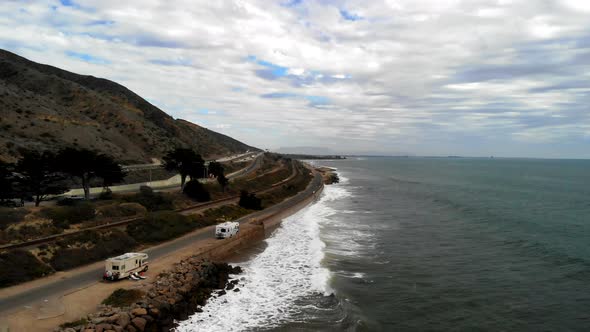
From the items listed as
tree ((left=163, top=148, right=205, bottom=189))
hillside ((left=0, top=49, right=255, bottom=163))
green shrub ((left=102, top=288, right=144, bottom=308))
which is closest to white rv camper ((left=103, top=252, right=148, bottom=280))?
green shrub ((left=102, top=288, right=144, bottom=308))

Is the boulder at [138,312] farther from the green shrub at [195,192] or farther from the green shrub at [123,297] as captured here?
the green shrub at [195,192]

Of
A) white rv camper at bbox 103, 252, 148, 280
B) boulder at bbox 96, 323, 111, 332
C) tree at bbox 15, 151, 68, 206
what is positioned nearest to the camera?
boulder at bbox 96, 323, 111, 332

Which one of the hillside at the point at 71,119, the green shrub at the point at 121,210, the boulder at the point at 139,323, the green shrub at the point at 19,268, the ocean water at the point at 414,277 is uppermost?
the hillside at the point at 71,119

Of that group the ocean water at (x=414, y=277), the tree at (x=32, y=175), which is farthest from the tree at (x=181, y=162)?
the tree at (x=32, y=175)

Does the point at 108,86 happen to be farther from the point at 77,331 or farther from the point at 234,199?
the point at 77,331

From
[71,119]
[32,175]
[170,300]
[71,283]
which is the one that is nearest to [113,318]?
[170,300]

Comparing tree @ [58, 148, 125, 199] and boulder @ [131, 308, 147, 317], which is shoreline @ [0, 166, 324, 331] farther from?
tree @ [58, 148, 125, 199]
